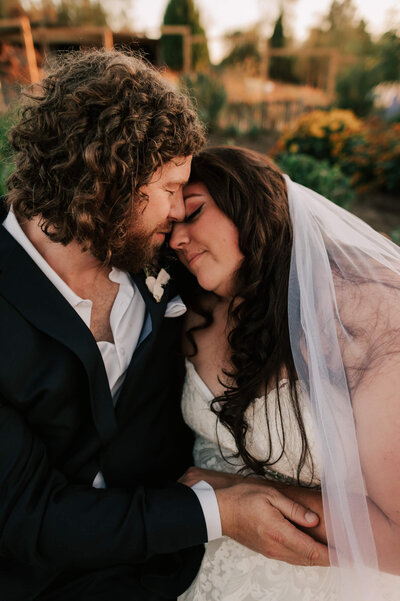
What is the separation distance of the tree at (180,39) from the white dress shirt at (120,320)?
16959mm

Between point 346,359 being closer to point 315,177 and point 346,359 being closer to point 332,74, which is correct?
point 315,177

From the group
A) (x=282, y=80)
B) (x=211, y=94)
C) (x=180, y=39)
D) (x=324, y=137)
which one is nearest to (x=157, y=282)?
(x=324, y=137)

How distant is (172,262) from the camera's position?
2.21 m

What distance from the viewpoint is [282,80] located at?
2136 centimetres

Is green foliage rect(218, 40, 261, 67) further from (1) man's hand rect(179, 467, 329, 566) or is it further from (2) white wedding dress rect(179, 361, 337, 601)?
(1) man's hand rect(179, 467, 329, 566)

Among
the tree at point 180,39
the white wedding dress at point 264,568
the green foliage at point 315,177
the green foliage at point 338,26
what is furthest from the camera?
the green foliage at point 338,26

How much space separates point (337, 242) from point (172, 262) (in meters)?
0.79

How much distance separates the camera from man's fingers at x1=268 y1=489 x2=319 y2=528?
1581 mm

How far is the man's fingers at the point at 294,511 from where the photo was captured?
1.58m

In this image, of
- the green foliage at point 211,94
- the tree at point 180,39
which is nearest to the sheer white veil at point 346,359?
the green foliage at point 211,94

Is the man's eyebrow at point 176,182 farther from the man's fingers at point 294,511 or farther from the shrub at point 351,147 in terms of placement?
the shrub at point 351,147

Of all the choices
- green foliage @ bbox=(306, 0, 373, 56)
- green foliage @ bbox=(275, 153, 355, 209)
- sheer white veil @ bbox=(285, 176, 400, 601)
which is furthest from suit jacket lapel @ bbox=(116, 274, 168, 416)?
green foliage @ bbox=(306, 0, 373, 56)

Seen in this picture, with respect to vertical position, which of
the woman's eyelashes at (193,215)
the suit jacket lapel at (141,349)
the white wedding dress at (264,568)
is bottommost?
the white wedding dress at (264,568)

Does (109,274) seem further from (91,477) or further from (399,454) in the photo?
(399,454)
